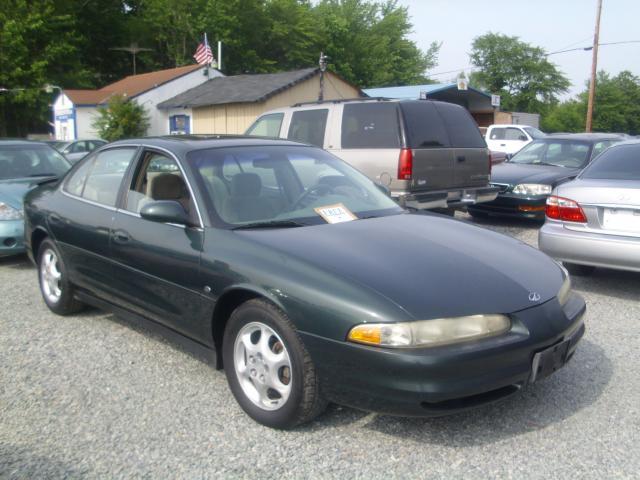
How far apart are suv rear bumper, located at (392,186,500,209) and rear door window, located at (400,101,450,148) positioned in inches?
23.9

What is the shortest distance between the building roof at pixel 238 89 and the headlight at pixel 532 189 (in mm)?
17484

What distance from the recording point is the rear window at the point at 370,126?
7.84 m

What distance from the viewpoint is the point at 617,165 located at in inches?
237

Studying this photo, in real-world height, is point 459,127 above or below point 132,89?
below

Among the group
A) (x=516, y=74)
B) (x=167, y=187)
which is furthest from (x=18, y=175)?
(x=516, y=74)

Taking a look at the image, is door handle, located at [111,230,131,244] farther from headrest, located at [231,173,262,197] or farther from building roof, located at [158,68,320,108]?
building roof, located at [158,68,320,108]

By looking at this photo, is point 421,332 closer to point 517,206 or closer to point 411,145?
point 411,145

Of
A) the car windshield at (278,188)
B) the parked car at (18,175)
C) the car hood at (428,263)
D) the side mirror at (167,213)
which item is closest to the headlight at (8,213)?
the parked car at (18,175)

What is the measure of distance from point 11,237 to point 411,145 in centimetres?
475

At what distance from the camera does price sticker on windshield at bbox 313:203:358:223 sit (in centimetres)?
388

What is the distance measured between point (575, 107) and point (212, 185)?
179 feet

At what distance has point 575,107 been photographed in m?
52.5

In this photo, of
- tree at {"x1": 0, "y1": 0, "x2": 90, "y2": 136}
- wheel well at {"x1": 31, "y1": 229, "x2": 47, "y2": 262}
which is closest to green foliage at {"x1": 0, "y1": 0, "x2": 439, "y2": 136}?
tree at {"x1": 0, "y1": 0, "x2": 90, "y2": 136}

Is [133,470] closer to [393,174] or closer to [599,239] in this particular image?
[599,239]
